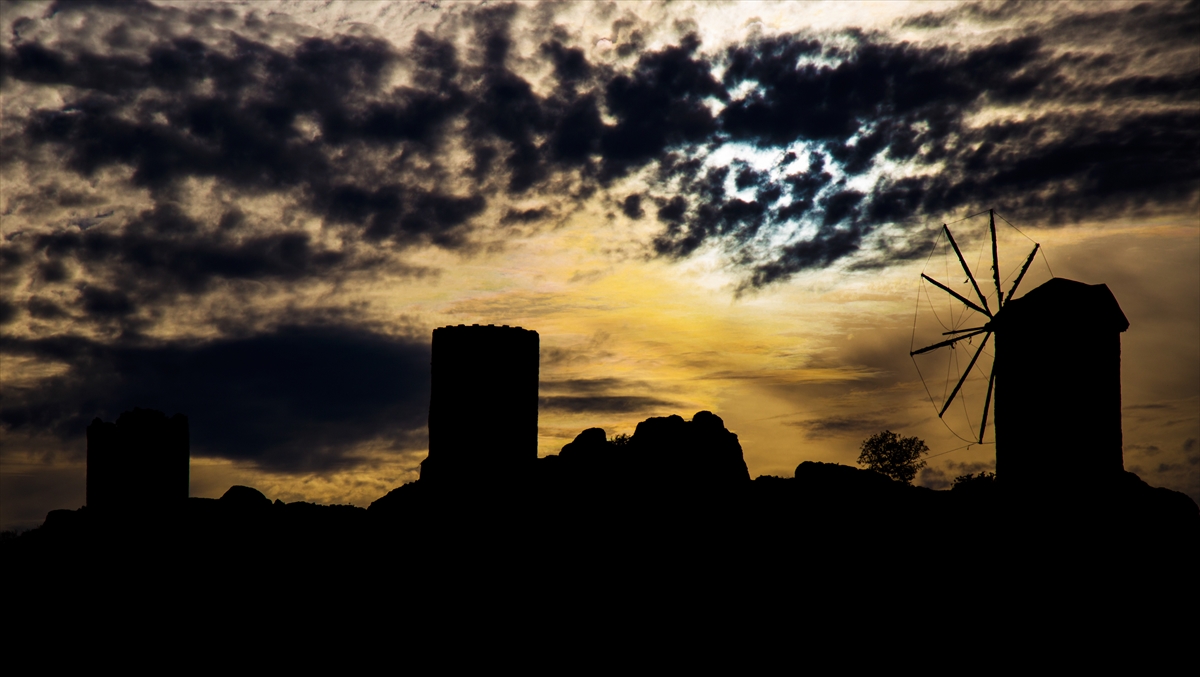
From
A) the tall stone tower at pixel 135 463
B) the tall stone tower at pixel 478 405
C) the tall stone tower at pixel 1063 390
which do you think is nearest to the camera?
the tall stone tower at pixel 1063 390

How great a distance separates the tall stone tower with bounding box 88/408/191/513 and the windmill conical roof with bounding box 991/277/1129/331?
3218 cm

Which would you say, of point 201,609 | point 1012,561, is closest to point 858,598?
point 1012,561

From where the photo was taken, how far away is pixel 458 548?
31.7 metres

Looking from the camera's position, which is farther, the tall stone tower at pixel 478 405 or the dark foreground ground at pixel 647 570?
the tall stone tower at pixel 478 405

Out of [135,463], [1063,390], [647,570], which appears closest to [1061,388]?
[1063,390]

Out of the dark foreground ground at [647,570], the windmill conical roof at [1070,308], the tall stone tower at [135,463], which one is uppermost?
the windmill conical roof at [1070,308]

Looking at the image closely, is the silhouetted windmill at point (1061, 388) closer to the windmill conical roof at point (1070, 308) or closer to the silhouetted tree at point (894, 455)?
the windmill conical roof at point (1070, 308)

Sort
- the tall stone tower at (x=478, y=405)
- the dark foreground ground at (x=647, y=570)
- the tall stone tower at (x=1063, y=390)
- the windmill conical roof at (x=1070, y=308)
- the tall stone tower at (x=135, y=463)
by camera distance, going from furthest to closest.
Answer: the tall stone tower at (x=135, y=463)
the tall stone tower at (x=478, y=405)
the windmill conical roof at (x=1070, y=308)
the tall stone tower at (x=1063, y=390)
the dark foreground ground at (x=647, y=570)

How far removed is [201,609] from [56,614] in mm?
6221

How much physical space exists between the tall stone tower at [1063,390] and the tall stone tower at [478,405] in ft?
54.8

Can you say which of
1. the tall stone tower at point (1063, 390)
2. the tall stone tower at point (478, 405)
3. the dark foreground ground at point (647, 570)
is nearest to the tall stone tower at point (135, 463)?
the dark foreground ground at point (647, 570)

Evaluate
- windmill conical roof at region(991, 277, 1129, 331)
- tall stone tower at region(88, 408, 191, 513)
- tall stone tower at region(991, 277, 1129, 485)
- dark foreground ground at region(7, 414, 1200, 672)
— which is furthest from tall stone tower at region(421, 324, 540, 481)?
windmill conical roof at region(991, 277, 1129, 331)

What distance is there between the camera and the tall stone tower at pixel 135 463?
117 feet

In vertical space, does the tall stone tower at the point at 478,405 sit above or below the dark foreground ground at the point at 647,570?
above
